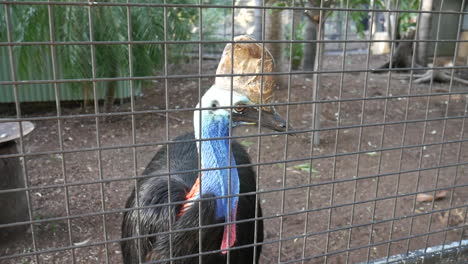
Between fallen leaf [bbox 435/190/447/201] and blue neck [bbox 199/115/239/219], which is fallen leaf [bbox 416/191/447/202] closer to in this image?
fallen leaf [bbox 435/190/447/201]

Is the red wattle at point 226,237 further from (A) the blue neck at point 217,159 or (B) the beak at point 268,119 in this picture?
(B) the beak at point 268,119

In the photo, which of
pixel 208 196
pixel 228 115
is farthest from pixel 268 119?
pixel 208 196

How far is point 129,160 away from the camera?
14.6 ft

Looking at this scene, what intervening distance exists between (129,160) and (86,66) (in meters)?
1.26

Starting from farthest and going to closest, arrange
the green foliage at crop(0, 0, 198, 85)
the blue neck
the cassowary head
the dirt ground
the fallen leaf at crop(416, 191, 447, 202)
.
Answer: the green foliage at crop(0, 0, 198, 85) → the fallen leaf at crop(416, 191, 447, 202) → the dirt ground → the blue neck → the cassowary head

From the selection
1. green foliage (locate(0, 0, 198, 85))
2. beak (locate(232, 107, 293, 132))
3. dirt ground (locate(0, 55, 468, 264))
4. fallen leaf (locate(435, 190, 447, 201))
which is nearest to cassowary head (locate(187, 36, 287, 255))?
beak (locate(232, 107, 293, 132))

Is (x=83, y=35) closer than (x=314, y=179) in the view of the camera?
No

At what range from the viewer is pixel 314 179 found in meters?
4.09

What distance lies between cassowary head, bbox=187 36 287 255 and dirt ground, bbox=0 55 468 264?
207mm

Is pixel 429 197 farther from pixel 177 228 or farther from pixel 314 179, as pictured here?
pixel 177 228

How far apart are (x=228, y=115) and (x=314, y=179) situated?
8.18 feet

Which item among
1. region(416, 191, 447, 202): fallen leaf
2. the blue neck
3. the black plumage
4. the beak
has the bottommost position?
region(416, 191, 447, 202): fallen leaf

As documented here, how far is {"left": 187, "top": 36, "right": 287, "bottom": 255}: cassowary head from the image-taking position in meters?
1.66

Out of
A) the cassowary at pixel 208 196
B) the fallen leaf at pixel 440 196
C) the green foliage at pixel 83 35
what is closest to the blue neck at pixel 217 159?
the cassowary at pixel 208 196
